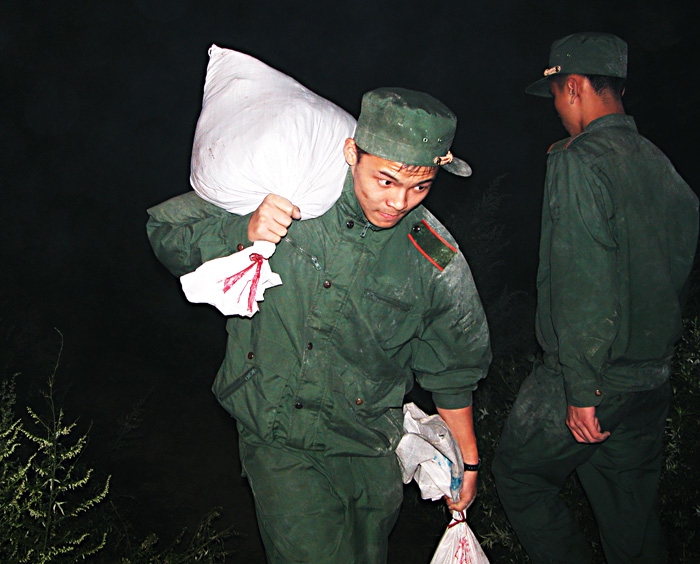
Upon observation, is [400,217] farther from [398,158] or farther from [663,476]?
[663,476]

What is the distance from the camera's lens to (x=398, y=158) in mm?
2064

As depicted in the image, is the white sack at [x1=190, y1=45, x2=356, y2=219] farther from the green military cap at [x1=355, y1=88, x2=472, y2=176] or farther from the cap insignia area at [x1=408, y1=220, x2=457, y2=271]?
the cap insignia area at [x1=408, y1=220, x2=457, y2=271]

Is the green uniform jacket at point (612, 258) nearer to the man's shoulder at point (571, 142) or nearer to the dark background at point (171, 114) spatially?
the man's shoulder at point (571, 142)

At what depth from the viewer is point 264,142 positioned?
1.95m

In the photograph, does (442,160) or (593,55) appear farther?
(593,55)

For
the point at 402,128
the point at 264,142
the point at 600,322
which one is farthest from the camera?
the point at 600,322

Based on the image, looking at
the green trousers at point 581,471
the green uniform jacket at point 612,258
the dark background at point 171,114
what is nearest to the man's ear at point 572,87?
the green uniform jacket at point 612,258

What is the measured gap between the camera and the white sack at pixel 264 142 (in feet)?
6.47

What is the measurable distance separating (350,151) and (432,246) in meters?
0.45

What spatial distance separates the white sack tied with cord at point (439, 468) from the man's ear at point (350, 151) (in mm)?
983

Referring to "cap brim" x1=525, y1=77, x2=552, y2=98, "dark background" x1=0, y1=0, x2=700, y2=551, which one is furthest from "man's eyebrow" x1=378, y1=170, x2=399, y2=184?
"dark background" x1=0, y1=0, x2=700, y2=551

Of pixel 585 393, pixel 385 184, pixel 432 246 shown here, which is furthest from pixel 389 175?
pixel 585 393

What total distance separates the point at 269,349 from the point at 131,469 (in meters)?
3.04

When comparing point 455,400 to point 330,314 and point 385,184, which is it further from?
point 385,184
